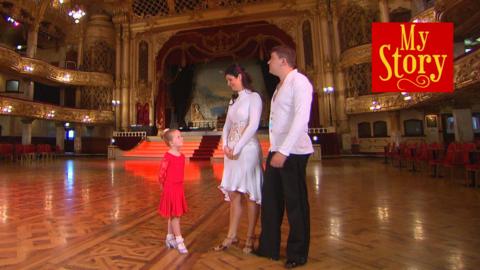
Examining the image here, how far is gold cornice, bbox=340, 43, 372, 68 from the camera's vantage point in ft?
50.3

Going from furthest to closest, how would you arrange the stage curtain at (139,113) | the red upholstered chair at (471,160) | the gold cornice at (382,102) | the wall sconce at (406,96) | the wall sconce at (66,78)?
the stage curtain at (139,113) < the wall sconce at (66,78) < the gold cornice at (382,102) < the wall sconce at (406,96) < the red upholstered chair at (471,160)

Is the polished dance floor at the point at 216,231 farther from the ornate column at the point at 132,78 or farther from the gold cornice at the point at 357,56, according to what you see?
the ornate column at the point at 132,78

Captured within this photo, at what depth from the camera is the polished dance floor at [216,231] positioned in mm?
2031

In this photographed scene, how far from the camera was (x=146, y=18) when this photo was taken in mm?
20219

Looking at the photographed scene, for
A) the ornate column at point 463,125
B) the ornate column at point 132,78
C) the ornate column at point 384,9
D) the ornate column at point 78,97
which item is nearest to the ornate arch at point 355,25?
the ornate column at point 384,9

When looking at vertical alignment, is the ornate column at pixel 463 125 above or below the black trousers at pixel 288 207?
above

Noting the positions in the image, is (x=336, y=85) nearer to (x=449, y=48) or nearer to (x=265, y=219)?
(x=449, y=48)

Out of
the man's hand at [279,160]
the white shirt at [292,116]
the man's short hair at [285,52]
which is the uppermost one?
the man's short hair at [285,52]

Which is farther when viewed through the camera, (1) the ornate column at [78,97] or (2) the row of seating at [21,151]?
(1) the ornate column at [78,97]

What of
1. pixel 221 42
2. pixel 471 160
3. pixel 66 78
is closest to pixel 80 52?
pixel 66 78

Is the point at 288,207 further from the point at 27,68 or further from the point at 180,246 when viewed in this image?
the point at 27,68

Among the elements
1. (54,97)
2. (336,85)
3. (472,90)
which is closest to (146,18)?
(54,97)

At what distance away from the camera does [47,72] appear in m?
18.3

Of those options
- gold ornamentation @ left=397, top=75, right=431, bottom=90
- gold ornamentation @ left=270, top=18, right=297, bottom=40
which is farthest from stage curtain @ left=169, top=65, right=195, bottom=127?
gold ornamentation @ left=397, top=75, right=431, bottom=90
